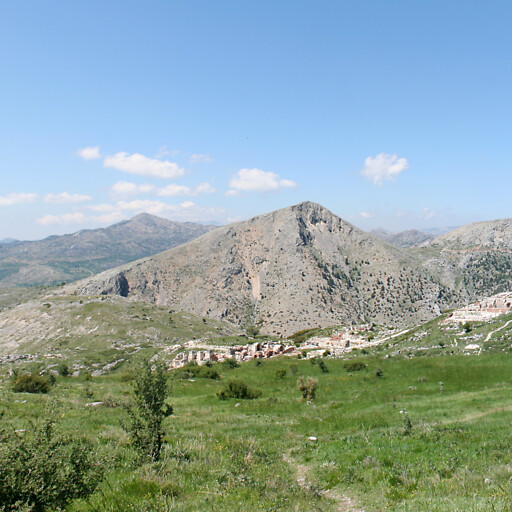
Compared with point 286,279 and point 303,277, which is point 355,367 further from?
point 286,279

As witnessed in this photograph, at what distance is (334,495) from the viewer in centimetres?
978

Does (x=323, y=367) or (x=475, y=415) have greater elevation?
(x=475, y=415)

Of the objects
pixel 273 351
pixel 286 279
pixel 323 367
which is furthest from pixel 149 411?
pixel 286 279

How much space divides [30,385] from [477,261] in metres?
174

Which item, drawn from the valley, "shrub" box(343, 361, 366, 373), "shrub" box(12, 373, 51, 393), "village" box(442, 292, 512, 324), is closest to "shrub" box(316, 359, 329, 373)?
the valley

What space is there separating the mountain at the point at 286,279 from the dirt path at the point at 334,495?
109 metres

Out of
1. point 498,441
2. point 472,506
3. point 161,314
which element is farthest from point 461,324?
point 161,314

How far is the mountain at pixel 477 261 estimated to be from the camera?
14550cm

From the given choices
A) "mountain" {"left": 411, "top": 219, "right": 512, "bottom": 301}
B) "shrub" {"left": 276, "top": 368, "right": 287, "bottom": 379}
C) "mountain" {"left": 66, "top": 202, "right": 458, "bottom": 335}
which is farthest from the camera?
"mountain" {"left": 411, "top": 219, "right": 512, "bottom": 301}

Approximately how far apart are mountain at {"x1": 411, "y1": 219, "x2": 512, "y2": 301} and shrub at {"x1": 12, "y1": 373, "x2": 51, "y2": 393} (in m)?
151

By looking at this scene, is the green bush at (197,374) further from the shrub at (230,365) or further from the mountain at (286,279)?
the mountain at (286,279)

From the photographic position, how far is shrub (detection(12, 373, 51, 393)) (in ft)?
86.8

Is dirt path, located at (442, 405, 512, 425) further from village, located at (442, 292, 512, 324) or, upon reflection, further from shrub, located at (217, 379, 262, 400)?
village, located at (442, 292, 512, 324)

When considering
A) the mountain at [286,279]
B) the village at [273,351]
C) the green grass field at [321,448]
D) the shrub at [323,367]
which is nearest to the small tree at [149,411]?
the green grass field at [321,448]
